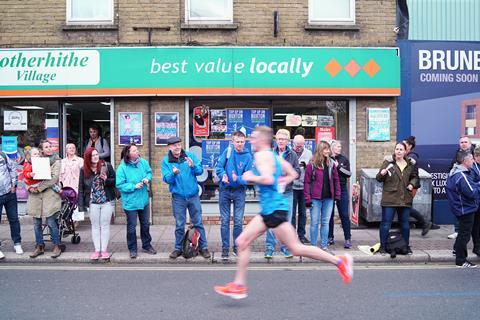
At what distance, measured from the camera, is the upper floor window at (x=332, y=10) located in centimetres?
1176

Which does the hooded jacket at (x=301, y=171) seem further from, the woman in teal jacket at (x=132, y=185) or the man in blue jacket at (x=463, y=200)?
the woman in teal jacket at (x=132, y=185)

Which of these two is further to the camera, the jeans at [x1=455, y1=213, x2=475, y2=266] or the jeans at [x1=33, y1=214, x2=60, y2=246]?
the jeans at [x1=33, y1=214, x2=60, y2=246]

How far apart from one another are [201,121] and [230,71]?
128cm

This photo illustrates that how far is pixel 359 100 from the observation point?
11.6m

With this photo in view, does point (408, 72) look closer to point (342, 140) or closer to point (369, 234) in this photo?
point (342, 140)

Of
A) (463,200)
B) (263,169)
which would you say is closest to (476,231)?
(463,200)

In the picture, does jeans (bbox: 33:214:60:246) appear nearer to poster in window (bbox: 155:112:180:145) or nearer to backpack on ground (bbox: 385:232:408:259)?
poster in window (bbox: 155:112:180:145)

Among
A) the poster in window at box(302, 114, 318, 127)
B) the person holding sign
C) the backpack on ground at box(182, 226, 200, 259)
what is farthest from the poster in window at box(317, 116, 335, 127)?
the person holding sign

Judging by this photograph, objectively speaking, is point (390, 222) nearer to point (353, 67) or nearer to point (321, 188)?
point (321, 188)

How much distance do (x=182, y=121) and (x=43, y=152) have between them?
3.52m

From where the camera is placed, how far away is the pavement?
839 cm

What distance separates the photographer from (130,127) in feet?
37.9

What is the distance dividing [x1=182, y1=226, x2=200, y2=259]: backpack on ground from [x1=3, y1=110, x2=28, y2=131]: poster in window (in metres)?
5.65

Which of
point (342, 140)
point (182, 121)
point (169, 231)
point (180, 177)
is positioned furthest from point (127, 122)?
point (342, 140)
